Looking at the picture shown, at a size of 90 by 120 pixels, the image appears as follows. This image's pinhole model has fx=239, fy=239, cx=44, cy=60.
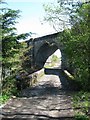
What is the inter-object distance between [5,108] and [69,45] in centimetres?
403

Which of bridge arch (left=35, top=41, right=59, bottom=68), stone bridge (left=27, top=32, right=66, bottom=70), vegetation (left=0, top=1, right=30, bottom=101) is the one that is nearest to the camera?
vegetation (left=0, top=1, right=30, bottom=101)

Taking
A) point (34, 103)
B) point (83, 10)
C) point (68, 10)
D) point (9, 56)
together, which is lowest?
point (34, 103)

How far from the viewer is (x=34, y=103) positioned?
10148 millimetres

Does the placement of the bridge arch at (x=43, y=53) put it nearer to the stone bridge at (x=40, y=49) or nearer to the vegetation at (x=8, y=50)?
the stone bridge at (x=40, y=49)

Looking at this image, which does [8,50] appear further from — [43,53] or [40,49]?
[43,53]

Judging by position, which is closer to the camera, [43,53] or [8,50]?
[8,50]

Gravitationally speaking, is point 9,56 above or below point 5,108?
above

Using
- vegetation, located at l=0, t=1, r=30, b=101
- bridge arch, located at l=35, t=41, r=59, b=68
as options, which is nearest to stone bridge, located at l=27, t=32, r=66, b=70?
bridge arch, located at l=35, t=41, r=59, b=68

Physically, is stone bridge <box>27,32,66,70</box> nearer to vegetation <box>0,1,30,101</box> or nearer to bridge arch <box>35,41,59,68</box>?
bridge arch <box>35,41,59,68</box>

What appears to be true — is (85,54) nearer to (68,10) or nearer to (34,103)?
(34,103)

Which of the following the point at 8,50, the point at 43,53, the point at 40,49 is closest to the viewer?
the point at 8,50

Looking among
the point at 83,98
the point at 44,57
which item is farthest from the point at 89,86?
the point at 44,57

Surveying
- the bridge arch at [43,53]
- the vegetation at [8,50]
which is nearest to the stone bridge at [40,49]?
the bridge arch at [43,53]

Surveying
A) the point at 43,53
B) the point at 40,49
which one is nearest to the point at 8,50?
the point at 40,49
